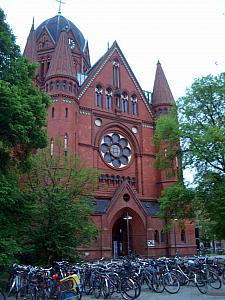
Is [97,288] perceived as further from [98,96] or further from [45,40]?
[45,40]

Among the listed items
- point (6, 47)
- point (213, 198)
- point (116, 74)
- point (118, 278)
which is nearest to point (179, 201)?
point (213, 198)

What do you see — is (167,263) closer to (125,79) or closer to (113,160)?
(113,160)

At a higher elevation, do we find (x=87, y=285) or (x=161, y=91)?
(x=161, y=91)

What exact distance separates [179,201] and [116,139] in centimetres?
1727

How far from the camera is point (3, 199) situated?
12.8 meters

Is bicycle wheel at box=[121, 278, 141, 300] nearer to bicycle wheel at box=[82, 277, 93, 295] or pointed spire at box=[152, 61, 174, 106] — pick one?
bicycle wheel at box=[82, 277, 93, 295]

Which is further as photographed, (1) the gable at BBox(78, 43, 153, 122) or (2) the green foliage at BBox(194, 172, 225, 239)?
(1) the gable at BBox(78, 43, 153, 122)

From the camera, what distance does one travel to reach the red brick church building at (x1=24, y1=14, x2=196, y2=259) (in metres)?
33.3

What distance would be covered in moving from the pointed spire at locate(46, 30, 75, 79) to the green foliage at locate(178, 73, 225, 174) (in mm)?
16365

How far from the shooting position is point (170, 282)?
41.8 feet

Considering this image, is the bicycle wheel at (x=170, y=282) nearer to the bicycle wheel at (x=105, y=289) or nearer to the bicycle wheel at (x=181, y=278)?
the bicycle wheel at (x=181, y=278)

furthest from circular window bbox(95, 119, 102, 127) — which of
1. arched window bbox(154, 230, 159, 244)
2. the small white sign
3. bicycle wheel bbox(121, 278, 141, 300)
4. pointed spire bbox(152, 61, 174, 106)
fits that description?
bicycle wheel bbox(121, 278, 141, 300)

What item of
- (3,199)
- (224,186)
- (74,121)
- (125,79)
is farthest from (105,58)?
(3,199)

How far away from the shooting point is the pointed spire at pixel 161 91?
4200 centimetres
